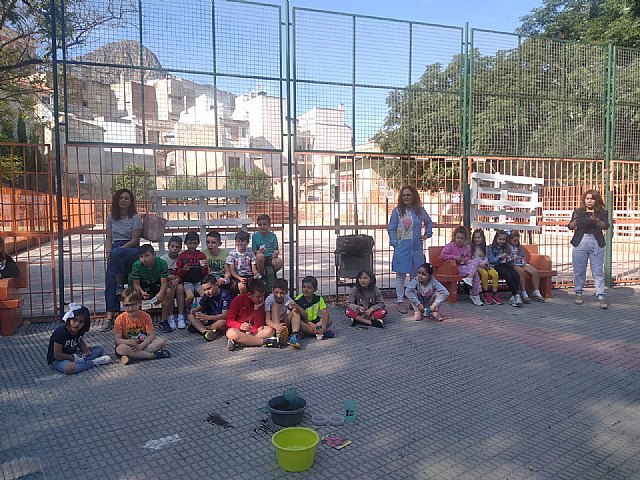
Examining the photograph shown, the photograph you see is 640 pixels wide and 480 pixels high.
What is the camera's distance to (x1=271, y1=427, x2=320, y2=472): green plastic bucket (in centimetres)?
315

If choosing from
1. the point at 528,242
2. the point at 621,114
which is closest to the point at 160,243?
the point at 528,242

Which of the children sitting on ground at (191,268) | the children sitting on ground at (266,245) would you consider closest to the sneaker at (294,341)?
the children sitting on ground at (266,245)

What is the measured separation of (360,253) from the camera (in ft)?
26.9

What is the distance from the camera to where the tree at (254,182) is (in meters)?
8.21

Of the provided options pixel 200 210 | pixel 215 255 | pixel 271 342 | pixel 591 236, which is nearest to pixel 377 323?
pixel 271 342

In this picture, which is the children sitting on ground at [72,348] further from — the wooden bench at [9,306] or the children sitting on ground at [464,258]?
the children sitting on ground at [464,258]

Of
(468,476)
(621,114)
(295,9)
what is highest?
(295,9)

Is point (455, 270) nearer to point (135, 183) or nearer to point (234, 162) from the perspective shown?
point (234, 162)

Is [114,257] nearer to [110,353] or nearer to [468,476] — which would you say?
Answer: [110,353]

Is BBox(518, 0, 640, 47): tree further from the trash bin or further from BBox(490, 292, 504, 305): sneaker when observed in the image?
the trash bin

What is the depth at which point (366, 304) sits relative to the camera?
7.03 m

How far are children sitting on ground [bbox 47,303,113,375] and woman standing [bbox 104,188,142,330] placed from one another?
145cm

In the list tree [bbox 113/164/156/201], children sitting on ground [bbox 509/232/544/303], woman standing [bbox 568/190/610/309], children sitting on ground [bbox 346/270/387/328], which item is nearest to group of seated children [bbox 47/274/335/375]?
children sitting on ground [bbox 346/270/387/328]

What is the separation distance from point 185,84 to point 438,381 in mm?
5452
